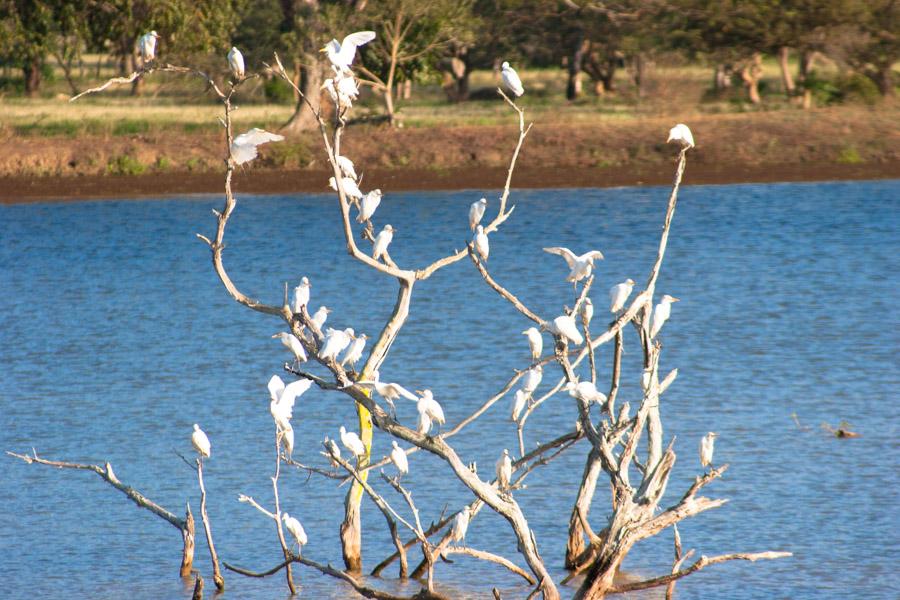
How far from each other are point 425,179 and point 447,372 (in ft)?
43.5

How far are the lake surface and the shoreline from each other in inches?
28.6

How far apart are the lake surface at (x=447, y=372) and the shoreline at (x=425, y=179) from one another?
2.38 feet

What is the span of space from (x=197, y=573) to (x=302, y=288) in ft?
6.46

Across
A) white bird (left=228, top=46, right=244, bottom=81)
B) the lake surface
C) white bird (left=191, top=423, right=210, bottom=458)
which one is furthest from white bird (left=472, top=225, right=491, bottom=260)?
the lake surface

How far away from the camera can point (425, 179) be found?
25.7 m

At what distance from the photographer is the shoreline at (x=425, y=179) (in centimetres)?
2536

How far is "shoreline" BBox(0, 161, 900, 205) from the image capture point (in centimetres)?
2536

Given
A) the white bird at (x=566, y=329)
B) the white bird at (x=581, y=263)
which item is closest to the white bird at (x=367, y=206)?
the white bird at (x=581, y=263)

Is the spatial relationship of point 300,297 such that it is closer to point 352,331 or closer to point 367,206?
point 352,331

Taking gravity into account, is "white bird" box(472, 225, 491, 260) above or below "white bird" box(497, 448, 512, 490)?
above

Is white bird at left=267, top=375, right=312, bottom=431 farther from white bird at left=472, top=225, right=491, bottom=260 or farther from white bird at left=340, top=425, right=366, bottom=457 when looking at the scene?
white bird at left=472, top=225, right=491, bottom=260

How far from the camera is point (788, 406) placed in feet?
36.7

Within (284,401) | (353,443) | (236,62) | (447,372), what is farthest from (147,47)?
(447,372)

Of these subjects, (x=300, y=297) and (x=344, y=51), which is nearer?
(x=344, y=51)
